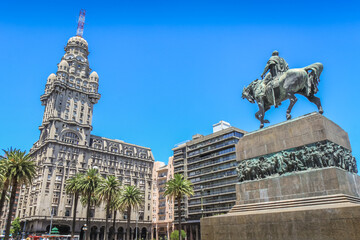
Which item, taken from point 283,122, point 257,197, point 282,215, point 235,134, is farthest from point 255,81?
point 235,134

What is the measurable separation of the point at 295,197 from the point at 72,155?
8290cm

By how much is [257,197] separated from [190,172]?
73576mm

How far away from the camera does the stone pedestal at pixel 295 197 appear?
13.5m

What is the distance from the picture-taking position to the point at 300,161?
16812 millimetres

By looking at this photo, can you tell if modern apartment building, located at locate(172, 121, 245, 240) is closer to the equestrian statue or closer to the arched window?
the arched window

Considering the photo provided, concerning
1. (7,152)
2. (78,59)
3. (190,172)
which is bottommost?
(7,152)

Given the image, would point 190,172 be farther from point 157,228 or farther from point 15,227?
point 15,227

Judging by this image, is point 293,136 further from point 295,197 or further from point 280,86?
point 280,86

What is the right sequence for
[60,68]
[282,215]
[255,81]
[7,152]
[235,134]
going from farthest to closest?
[60,68], [235,134], [7,152], [255,81], [282,215]

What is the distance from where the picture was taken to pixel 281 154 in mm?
17938

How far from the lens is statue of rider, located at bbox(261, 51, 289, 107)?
68.0 ft

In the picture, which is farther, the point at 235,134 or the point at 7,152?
the point at 235,134

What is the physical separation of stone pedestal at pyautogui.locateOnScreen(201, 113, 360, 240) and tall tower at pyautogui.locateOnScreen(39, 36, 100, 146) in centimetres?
7855

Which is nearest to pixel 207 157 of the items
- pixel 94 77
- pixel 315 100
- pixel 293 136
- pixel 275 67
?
pixel 94 77
